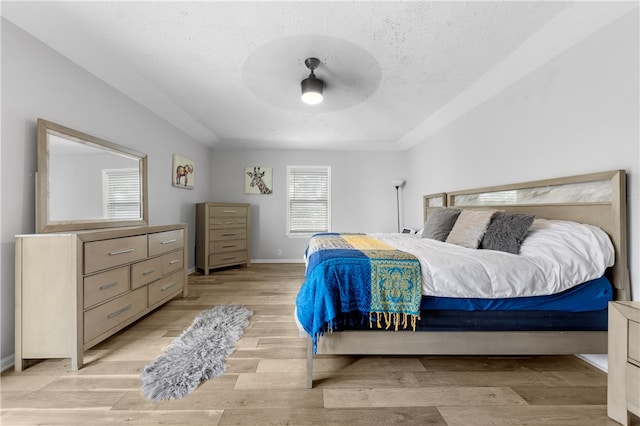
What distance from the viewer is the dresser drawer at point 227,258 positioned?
3941 mm

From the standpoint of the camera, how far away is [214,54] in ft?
6.56

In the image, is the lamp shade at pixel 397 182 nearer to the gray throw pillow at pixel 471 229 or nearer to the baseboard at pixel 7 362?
the gray throw pillow at pixel 471 229

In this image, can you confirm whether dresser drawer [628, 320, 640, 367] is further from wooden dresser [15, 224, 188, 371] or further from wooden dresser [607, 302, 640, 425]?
wooden dresser [15, 224, 188, 371]

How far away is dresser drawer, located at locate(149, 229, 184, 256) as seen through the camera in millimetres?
2278

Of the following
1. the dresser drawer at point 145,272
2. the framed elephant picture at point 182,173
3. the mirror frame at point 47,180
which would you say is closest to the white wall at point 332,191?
the framed elephant picture at point 182,173

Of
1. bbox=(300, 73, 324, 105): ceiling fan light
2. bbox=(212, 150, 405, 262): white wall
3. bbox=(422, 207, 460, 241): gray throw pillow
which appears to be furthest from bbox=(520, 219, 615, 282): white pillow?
bbox=(212, 150, 405, 262): white wall

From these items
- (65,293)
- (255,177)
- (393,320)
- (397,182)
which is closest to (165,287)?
(65,293)

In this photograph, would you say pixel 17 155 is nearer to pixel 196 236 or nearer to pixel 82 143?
pixel 82 143

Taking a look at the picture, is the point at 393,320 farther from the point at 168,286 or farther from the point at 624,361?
the point at 168,286

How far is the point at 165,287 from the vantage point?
7.99 feet

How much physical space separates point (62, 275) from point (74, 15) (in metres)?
1.69

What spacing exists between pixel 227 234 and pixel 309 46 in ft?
10.5

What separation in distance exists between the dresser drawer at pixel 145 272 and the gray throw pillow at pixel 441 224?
274 cm

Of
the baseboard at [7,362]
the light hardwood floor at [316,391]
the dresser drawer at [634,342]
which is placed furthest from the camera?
the baseboard at [7,362]
